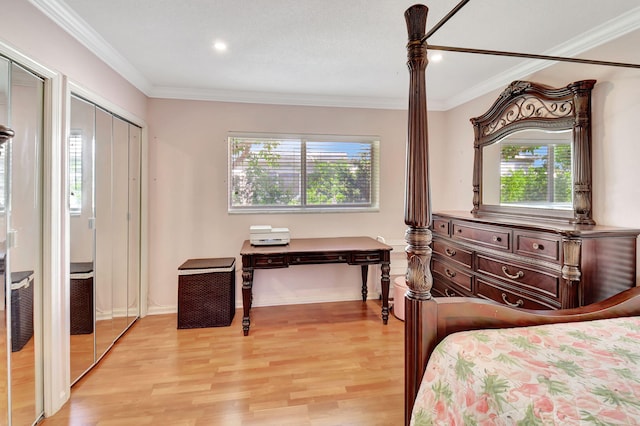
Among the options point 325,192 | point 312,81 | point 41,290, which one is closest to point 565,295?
point 325,192

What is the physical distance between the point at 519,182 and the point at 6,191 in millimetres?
3385

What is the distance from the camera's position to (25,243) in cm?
161

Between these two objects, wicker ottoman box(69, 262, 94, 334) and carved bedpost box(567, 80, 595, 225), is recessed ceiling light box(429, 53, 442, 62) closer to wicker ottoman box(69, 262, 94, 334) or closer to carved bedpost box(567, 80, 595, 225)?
carved bedpost box(567, 80, 595, 225)

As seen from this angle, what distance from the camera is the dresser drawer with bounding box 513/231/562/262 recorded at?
1.75 meters

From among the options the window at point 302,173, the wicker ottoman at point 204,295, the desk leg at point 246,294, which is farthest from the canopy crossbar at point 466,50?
the wicker ottoman at point 204,295

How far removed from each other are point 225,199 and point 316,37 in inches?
75.2

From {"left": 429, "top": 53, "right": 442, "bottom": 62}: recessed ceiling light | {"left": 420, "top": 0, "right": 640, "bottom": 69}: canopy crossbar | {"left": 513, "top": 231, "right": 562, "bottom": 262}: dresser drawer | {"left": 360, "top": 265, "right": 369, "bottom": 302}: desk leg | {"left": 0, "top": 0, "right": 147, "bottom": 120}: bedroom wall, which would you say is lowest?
{"left": 360, "top": 265, "right": 369, "bottom": 302}: desk leg

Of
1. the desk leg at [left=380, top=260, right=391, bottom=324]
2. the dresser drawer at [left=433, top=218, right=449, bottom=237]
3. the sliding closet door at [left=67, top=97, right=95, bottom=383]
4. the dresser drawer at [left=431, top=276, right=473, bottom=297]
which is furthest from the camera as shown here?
the desk leg at [left=380, top=260, right=391, bottom=324]

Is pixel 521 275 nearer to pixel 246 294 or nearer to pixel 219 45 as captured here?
pixel 246 294

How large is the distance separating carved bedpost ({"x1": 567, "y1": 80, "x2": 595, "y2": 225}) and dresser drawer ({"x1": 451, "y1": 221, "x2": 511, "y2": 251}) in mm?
459

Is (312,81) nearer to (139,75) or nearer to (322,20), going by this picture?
(322,20)

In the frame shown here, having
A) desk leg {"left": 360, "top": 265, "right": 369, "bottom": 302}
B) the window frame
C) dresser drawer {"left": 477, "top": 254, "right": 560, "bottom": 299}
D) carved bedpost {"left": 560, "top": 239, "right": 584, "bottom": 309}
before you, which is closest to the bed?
carved bedpost {"left": 560, "top": 239, "right": 584, "bottom": 309}

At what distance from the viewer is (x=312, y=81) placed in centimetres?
293

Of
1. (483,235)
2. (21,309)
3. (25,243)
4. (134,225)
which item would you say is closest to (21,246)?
(25,243)
